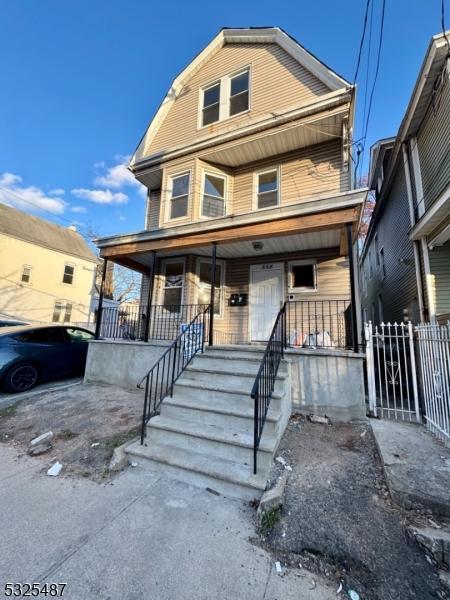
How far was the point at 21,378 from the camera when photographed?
6652mm

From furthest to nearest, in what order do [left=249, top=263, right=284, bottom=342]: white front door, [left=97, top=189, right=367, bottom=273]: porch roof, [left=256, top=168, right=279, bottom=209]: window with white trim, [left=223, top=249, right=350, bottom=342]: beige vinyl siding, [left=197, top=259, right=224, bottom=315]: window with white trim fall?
[left=197, top=259, right=224, bottom=315]: window with white trim → [left=256, top=168, right=279, bottom=209]: window with white trim → [left=249, top=263, right=284, bottom=342]: white front door → [left=223, top=249, right=350, bottom=342]: beige vinyl siding → [left=97, top=189, right=367, bottom=273]: porch roof

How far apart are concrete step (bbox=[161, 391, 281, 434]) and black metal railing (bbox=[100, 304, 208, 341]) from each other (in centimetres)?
389

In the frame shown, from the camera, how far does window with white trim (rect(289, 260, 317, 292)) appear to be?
748 centimetres

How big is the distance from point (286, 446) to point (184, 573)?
2.09 m

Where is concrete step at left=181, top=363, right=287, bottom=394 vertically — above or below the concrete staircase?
above

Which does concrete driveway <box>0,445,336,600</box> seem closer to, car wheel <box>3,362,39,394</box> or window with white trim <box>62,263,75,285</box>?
car wheel <box>3,362,39,394</box>

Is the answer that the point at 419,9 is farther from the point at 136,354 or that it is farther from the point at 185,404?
the point at 136,354

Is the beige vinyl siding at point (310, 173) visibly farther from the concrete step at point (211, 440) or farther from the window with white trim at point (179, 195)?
the concrete step at point (211, 440)

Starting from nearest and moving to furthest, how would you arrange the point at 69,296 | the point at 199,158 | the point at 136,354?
the point at 136,354, the point at 199,158, the point at 69,296

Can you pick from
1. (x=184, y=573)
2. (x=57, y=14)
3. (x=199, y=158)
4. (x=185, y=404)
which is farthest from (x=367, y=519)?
(x=57, y=14)

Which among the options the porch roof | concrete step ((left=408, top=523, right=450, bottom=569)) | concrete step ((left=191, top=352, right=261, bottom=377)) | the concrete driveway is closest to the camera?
the concrete driveway

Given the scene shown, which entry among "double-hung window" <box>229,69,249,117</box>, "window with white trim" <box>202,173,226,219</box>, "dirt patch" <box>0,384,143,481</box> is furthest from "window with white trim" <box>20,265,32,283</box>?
"double-hung window" <box>229,69,249,117</box>

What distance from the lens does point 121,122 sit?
56.5 ft

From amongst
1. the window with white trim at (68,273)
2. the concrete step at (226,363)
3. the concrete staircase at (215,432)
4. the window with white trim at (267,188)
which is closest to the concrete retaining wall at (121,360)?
the concrete step at (226,363)
